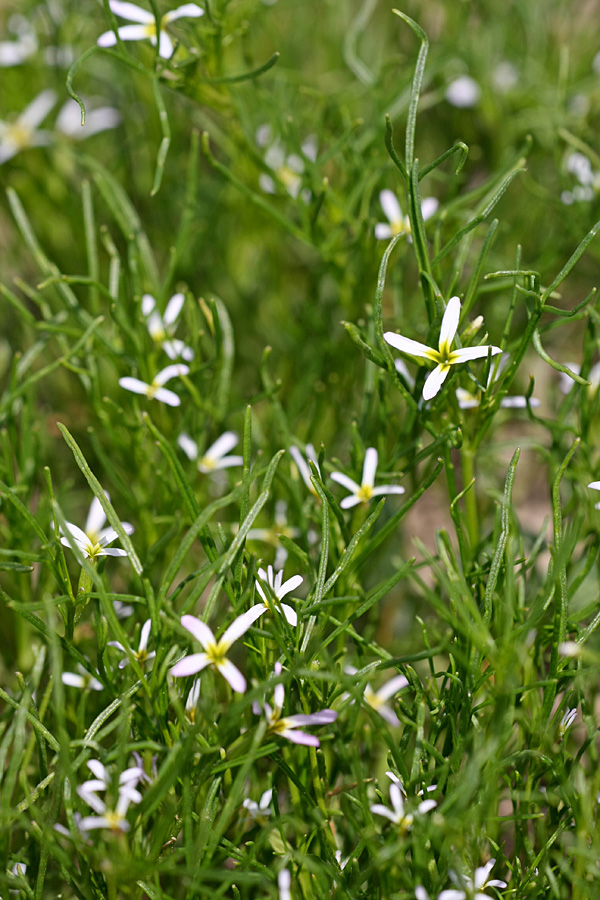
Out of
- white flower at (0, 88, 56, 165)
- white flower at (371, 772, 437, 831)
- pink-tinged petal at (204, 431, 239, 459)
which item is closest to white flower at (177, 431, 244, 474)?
pink-tinged petal at (204, 431, 239, 459)

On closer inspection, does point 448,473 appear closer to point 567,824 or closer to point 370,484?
point 370,484

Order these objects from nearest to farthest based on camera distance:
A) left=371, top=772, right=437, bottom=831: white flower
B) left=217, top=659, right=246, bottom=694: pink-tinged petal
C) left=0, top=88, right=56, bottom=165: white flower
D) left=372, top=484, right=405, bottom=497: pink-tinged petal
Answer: left=217, top=659, right=246, bottom=694: pink-tinged petal, left=371, top=772, right=437, bottom=831: white flower, left=372, top=484, right=405, bottom=497: pink-tinged petal, left=0, top=88, right=56, bottom=165: white flower

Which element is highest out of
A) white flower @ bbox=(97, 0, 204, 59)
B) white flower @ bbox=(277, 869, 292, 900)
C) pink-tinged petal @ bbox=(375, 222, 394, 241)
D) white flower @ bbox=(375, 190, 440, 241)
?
white flower @ bbox=(97, 0, 204, 59)

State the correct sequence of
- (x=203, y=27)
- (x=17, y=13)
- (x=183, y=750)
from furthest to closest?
(x=17, y=13), (x=203, y=27), (x=183, y=750)

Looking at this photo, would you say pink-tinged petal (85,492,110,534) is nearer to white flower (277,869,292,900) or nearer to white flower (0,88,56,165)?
white flower (277,869,292,900)

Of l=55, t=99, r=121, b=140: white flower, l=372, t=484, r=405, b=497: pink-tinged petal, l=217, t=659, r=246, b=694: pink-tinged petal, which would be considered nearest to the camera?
l=217, t=659, r=246, b=694: pink-tinged petal

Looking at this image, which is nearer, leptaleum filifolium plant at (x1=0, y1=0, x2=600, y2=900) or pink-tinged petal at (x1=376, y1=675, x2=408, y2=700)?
leptaleum filifolium plant at (x1=0, y1=0, x2=600, y2=900)

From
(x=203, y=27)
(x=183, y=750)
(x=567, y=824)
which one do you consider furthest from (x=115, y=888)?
(x=203, y=27)

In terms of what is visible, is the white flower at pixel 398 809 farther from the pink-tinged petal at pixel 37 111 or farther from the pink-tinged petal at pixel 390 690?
the pink-tinged petal at pixel 37 111
